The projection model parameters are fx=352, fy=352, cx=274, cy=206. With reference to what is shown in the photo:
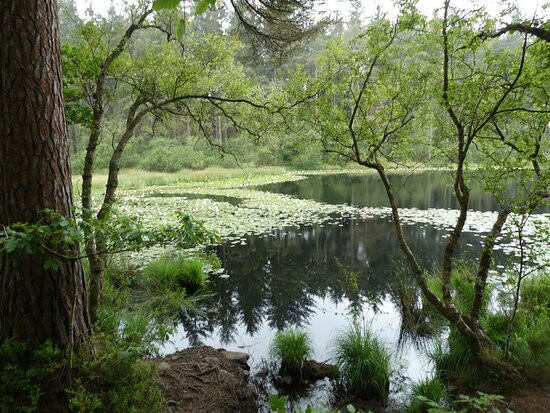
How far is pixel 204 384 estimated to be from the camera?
337 centimetres

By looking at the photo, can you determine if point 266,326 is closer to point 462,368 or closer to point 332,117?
point 462,368

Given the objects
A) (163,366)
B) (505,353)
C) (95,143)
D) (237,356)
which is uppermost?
(95,143)

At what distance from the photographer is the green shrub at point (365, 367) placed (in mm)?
3541

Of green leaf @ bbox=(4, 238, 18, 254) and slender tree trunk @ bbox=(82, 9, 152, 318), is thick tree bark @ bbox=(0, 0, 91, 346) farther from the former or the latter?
slender tree trunk @ bbox=(82, 9, 152, 318)

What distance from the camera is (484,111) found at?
314 centimetres

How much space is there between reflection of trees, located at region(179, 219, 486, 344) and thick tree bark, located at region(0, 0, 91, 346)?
289 cm

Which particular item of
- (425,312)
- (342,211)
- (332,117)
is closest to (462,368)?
(425,312)

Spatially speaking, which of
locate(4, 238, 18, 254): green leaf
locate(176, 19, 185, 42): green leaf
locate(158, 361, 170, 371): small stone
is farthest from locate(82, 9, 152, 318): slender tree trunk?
locate(176, 19, 185, 42): green leaf

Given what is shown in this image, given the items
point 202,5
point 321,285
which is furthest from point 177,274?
point 202,5

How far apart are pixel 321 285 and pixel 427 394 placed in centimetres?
352

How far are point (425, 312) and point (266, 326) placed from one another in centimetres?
228

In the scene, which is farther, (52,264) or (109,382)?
(109,382)

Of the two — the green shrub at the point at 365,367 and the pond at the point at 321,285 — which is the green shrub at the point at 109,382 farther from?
the green shrub at the point at 365,367

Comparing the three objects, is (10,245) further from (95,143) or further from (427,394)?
(427,394)
